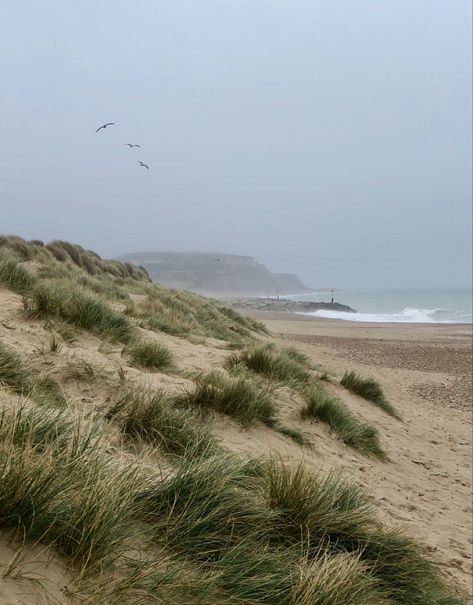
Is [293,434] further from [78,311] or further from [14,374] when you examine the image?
[78,311]

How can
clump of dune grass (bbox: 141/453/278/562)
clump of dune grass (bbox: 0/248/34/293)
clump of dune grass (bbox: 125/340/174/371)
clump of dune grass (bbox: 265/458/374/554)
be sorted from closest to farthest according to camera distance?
clump of dune grass (bbox: 141/453/278/562)
clump of dune grass (bbox: 265/458/374/554)
clump of dune grass (bbox: 125/340/174/371)
clump of dune grass (bbox: 0/248/34/293)

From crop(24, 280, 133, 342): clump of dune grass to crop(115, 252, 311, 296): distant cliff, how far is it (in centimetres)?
12237

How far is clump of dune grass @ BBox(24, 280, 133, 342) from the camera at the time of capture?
6.02 metres

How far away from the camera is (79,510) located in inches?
68.0

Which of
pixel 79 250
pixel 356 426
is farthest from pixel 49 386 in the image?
pixel 79 250

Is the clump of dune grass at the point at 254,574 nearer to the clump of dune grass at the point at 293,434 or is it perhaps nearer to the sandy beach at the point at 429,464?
the sandy beach at the point at 429,464

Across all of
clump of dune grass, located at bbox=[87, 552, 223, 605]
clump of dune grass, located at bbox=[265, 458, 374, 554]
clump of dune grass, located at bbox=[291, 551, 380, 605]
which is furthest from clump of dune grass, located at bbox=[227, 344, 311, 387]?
clump of dune grass, located at bbox=[87, 552, 223, 605]

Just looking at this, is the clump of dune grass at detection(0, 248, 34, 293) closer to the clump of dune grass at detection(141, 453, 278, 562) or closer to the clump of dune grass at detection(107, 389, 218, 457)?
the clump of dune grass at detection(107, 389, 218, 457)

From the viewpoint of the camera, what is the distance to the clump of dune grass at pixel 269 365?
683 centimetres

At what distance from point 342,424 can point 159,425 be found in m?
2.87

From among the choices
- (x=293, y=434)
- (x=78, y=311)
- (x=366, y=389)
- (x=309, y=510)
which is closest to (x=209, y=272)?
(x=366, y=389)

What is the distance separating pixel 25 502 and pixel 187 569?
690 mm

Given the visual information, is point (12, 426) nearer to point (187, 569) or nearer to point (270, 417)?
point (187, 569)

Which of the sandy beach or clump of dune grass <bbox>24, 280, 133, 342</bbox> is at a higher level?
clump of dune grass <bbox>24, 280, 133, 342</bbox>
